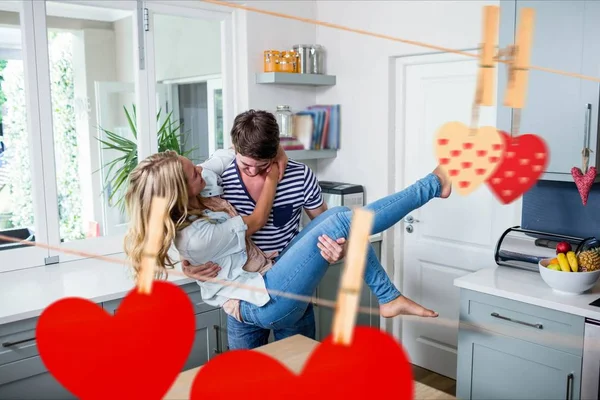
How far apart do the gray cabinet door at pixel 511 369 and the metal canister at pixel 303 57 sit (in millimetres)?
1825

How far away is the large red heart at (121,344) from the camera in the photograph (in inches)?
26.5

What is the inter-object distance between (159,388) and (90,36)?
2.55 m

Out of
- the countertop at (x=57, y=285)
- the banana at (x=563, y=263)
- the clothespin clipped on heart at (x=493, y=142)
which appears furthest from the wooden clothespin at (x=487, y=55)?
the banana at (x=563, y=263)

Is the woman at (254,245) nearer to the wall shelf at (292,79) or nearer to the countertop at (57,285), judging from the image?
the countertop at (57,285)

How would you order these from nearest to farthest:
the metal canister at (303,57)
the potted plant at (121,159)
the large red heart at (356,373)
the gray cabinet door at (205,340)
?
the large red heart at (356,373), the gray cabinet door at (205,340), the potted plant at (121,159), the metal canister at (303,57)

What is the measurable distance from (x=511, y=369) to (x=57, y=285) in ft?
6.53

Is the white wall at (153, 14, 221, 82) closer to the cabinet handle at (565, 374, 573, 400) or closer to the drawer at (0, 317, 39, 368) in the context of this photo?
the drawer at (0, 317, 39, 368)

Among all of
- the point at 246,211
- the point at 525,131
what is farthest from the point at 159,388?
the point at 525,131

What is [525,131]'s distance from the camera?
247 centimetres

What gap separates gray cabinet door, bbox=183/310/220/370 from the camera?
2656 mm

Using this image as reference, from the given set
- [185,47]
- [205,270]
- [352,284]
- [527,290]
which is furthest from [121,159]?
[352,284]

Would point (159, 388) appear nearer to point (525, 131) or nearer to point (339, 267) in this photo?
point (525, 131)

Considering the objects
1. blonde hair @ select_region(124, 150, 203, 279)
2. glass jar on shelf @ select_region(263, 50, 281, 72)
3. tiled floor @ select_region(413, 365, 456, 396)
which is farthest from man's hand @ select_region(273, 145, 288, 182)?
tiled floor @ select_region(413, 365, 456, 396)

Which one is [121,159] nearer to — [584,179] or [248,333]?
[248,333]
